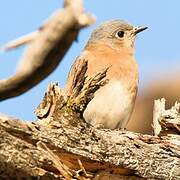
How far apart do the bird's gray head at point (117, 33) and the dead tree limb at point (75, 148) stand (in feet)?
9.06

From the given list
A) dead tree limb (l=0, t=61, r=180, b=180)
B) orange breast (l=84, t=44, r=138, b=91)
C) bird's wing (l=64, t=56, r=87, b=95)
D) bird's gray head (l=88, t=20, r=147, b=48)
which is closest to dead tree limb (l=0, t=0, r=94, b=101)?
dead tree limb (l=0, t=61, r=180, b=180)

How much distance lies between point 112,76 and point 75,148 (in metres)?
2.35

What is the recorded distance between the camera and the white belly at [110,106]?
520 centimetres

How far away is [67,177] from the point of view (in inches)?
116

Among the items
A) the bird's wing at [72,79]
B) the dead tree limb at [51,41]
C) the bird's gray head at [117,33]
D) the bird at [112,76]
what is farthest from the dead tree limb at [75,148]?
the bird's gray head at [117,33]

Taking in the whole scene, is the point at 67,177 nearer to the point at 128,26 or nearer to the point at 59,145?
the point at 59,145

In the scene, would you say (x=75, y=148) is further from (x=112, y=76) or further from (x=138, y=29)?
(x=138, y=29)

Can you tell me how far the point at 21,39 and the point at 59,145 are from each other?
1.99 metres

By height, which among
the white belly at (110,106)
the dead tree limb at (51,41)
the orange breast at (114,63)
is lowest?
the dead tree limb at (51,41)

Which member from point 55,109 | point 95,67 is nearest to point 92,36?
point 95,67

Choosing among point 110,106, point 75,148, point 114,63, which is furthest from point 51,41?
point 114,63

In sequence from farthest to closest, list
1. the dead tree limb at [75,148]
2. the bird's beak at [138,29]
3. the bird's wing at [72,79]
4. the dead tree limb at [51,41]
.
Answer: the bird's beak at [138,29] → the bird's wing at [72,79] → the dead tree limb at [75,148] → the dead tree limb at [51,41]

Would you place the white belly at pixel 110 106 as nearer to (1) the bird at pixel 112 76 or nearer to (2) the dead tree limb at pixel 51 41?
(1) the bird at pixel 112 76

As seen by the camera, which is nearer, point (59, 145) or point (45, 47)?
point (45, 47)
